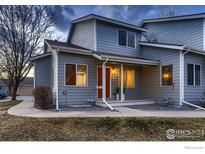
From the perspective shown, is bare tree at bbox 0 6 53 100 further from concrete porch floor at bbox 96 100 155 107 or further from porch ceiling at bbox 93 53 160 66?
concrete porch floor at bbox 96 100 155 107

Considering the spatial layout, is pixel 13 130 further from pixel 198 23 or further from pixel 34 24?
pixel 198 23

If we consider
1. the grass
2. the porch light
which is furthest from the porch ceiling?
the grass

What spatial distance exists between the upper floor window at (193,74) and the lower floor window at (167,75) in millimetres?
772

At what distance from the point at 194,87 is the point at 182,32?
3089mm

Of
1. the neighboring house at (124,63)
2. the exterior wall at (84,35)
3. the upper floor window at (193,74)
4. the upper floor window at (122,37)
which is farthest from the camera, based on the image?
the upper floor window at (122,37)

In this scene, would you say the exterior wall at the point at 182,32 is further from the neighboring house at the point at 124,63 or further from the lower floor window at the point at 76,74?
the lower floor window at the point at 76,74

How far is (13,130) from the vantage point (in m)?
4.71

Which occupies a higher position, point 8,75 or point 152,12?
point 152,12

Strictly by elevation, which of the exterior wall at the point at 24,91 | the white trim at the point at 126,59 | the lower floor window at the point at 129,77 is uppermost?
the white trim at the point at 126,59

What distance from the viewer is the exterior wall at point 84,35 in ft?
30.2
